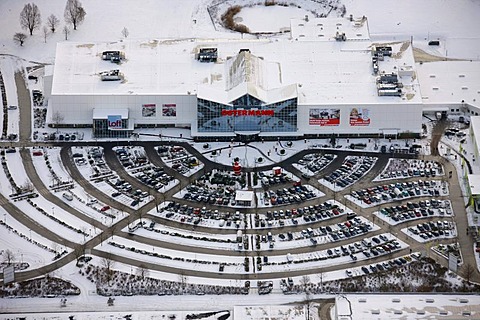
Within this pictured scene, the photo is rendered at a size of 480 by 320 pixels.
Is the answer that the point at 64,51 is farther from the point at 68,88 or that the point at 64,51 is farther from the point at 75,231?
the point at 75,231

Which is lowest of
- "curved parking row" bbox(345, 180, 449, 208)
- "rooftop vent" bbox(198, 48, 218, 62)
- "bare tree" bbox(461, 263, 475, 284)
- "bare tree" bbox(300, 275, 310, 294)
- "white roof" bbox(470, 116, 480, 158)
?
"bare tree" bbox(300, 275, 310, 294)

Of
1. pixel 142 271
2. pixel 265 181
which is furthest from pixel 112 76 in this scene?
pixel 142 271

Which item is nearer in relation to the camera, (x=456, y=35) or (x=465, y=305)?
(x=465, y=305)

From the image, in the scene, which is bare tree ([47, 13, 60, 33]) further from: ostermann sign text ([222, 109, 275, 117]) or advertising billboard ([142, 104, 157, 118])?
ostermann sign text ([222, 109, 275, 117])

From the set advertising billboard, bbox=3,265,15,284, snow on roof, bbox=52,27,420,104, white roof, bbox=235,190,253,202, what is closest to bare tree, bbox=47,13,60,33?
snow on roof, bbox=52,27,420,104

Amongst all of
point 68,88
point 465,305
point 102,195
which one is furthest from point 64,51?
point 465,305

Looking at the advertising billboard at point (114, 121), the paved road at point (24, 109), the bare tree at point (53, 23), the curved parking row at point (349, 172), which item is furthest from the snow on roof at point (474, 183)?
the bare tree at point (53, 23)

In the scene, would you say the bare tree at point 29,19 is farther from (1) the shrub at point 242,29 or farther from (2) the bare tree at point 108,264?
(2) the bare tree at point 108,264
